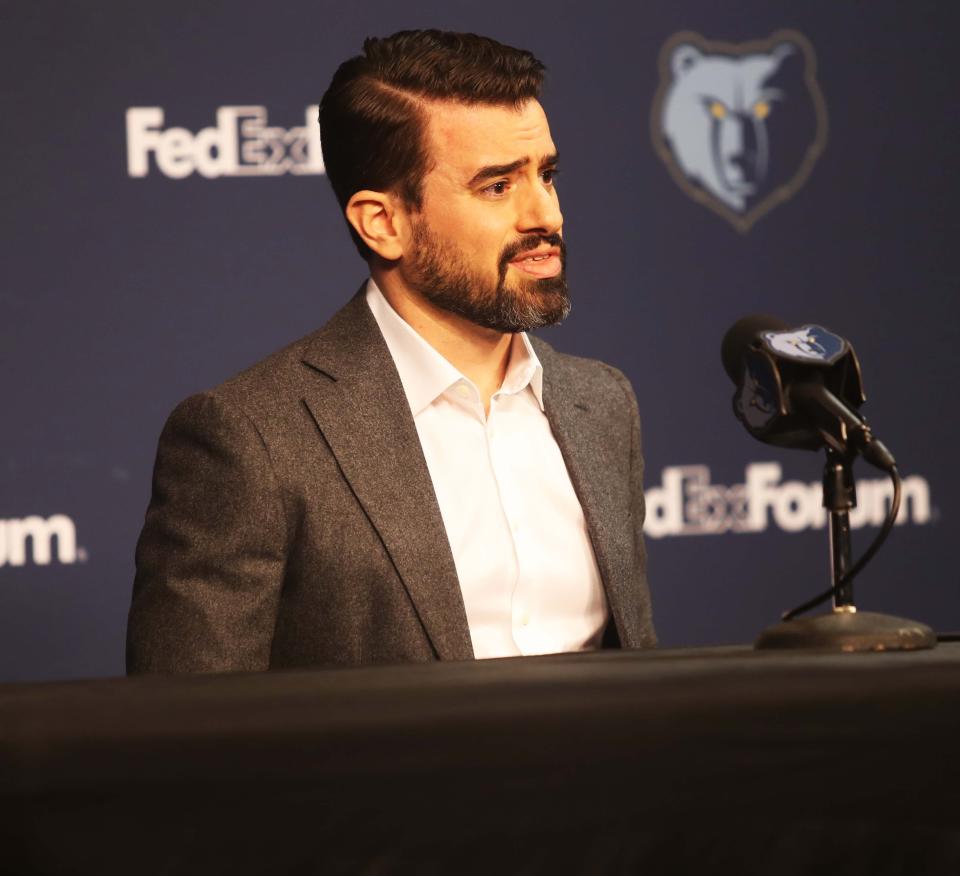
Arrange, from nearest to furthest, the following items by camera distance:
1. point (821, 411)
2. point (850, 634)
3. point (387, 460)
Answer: point (850, 634) → point (821, 411) → point (387, 460)

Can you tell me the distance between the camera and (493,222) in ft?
6.68

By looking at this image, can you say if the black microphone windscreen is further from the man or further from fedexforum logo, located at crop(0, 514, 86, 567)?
fedexforum logo, located at crop(0, 514, 86, 567)

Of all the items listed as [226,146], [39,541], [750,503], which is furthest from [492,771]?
[750,503]

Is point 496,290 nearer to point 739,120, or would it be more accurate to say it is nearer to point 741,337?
point 741,337

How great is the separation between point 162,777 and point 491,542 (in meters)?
1.25

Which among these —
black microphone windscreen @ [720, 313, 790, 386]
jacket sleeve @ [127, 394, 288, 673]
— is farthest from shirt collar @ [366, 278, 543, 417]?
black microphone windscreen @ [720, 313, 790, 386]

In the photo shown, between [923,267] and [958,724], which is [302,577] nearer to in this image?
[958,724]

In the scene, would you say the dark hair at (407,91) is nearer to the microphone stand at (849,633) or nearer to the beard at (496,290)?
the beard at (496,290)

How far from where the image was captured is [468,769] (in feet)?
2.42

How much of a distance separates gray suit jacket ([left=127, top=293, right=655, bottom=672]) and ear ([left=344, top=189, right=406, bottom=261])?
24 centimetres

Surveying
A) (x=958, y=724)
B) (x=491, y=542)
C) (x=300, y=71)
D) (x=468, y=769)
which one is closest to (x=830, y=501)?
(x=958, y=724)

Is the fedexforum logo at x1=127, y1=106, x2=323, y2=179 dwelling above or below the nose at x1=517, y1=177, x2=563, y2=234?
above

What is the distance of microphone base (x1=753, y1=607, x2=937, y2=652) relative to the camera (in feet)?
3.08

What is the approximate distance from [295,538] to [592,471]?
0.46 metres
